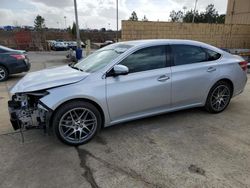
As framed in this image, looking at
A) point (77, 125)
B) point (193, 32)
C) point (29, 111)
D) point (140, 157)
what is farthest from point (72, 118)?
point (193, 32)

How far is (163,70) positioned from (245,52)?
30.8ft

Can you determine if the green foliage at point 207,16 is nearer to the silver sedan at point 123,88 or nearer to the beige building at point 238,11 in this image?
the beige building at point 238,11

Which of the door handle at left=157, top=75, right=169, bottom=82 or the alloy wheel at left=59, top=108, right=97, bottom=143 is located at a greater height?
the door handle at left=157, top=75, right=169, bottom=82

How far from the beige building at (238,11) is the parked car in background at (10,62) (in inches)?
700

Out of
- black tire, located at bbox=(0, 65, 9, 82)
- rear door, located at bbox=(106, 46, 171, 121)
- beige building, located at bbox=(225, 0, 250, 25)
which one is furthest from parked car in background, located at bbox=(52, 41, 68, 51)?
rear door, located at bbox=(106, 46, 171, 121)

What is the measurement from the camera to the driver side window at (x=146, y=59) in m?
3.59

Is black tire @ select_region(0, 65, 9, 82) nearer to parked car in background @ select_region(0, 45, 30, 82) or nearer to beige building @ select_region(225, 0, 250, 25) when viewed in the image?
parked car in background @ select_region(0, 45, 30, 82)

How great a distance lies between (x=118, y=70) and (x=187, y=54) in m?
1.52

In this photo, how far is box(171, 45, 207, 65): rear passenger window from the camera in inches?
156

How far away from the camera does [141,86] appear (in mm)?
3568

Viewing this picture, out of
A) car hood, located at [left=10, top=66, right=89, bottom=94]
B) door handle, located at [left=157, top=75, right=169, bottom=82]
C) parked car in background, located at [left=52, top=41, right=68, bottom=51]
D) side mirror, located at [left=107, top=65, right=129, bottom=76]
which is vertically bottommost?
parked car in background, located at [left=52, top=41, right=68, bottom=51]

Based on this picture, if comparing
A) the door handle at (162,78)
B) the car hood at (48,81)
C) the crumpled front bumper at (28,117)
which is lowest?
the crumpled front bumper at (28,117)

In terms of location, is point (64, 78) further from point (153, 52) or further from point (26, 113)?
point (153, 52)

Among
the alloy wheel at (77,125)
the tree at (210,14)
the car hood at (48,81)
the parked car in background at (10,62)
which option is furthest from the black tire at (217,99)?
the tree at (210,14)
